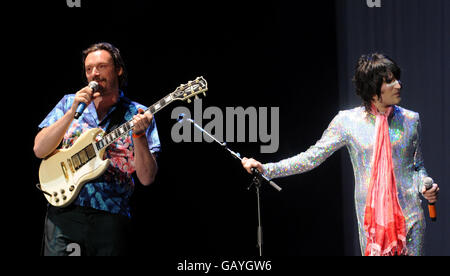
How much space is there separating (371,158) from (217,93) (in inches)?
61.2

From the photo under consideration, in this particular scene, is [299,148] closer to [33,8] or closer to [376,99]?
[376,99]

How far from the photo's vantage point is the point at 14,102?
3701 millimetres

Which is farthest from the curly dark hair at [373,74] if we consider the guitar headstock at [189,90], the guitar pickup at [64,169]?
the guitar pickup at [64,169]

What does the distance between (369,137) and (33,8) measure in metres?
2.37

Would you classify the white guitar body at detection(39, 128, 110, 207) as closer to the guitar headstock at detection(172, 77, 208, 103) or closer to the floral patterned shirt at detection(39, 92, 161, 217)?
the floral patterned shirt at detection(39, 92, 161, 217)

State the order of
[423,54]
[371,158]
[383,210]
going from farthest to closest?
[423,54]
[371,158]
[383,210]

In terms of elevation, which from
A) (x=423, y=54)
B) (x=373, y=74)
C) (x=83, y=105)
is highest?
(x=423, y=54)

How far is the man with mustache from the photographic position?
8.70ft

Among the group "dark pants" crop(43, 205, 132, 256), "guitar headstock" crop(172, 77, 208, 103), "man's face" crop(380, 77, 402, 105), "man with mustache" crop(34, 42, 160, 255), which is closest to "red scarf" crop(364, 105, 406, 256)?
"man's face" crop(380, 77, 402, 105)

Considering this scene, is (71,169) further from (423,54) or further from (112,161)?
(423,54)

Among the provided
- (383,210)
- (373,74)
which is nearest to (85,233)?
(383,210)

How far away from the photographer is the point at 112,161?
9.18 feet

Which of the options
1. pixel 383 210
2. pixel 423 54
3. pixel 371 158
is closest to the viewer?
pixel 383 210
